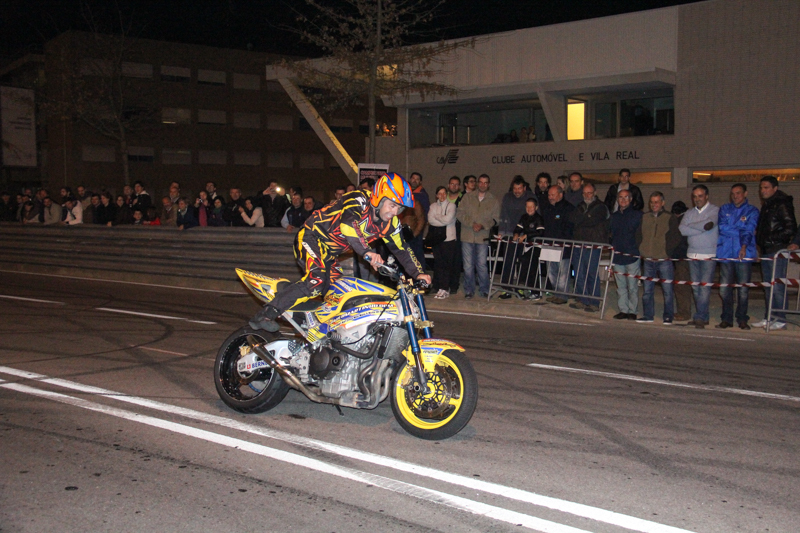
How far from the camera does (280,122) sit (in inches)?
2645

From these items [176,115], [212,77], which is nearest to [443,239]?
[176,115]

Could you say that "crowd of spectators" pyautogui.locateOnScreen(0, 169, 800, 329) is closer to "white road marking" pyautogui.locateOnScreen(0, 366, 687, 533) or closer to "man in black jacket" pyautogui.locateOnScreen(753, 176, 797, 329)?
"man in black jacket" pyautogui.locateOnScreen(753, 176, 797, 329)

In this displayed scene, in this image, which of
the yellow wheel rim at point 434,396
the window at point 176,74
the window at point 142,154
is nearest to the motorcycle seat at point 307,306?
the yellow wheel rim at point 434,396

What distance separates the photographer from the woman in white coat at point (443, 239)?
1415cm

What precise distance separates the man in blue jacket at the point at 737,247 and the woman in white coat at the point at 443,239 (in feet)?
15.1

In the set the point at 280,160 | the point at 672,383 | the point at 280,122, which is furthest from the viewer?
the point at 280,160

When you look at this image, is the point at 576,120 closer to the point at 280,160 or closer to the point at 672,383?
the point at 672,383

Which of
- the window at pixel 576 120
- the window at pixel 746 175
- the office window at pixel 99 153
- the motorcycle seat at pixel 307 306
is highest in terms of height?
the office window at pixel 99 153

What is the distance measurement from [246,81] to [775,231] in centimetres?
5921

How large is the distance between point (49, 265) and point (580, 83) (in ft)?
58.4

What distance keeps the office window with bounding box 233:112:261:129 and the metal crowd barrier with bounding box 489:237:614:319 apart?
179ft

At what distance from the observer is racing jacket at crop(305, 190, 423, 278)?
6109mm

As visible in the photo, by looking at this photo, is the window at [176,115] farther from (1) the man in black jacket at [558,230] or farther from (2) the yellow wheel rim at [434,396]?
(2) the yellow wheel rim at [434,396]

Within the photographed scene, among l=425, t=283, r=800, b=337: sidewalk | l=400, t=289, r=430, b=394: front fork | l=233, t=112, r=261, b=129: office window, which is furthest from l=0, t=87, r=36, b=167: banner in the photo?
l=400, t=289, r=430, b=394: front fork
